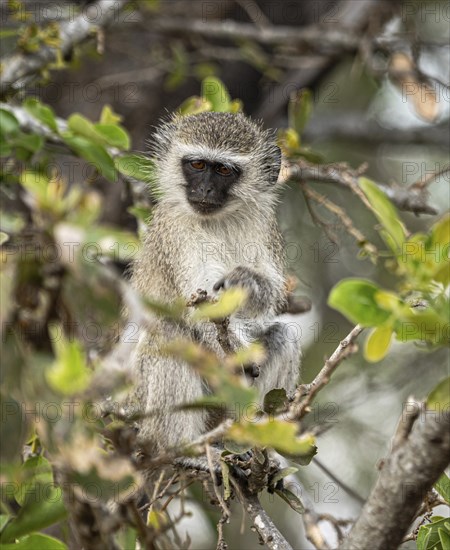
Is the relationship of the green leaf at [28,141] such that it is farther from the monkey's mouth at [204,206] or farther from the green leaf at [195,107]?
the green leaf at [195,107]

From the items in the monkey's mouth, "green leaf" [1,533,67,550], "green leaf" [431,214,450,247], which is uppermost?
"green leaf" [431,214,450,247]

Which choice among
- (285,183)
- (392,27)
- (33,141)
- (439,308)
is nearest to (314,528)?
(439,308)

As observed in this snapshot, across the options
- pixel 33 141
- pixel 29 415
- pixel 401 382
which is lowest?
pixel 401 382

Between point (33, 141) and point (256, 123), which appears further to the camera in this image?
point (256, 123)

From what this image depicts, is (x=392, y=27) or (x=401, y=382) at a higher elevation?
(x=392, y=27)

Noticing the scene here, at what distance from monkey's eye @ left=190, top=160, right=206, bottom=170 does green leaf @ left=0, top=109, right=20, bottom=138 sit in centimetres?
158

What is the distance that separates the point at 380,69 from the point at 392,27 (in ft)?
6.20

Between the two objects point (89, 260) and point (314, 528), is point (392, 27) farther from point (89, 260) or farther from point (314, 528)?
point (89, 260)

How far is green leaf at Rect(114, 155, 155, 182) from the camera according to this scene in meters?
4.34

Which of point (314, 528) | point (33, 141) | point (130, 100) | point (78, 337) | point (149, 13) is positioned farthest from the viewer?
point (130, 100)

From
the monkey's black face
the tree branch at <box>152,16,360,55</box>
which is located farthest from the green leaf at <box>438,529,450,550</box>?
the tree branch at <box>152,16,360,55</box>

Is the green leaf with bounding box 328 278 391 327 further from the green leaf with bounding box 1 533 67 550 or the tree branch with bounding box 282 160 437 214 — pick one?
the tree branch with bounding box 282 160 437 214

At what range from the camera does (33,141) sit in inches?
148

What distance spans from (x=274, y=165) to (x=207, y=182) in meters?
0.51
